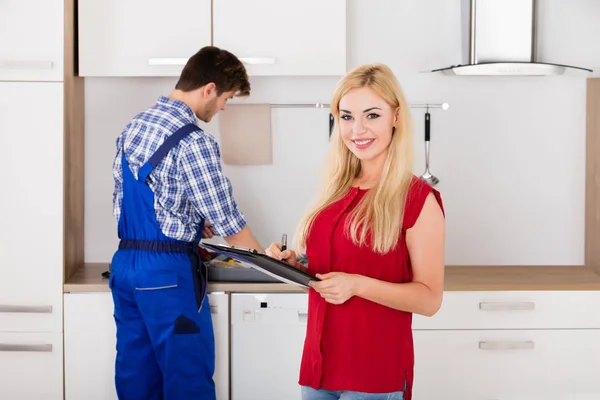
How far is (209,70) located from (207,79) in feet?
0.10

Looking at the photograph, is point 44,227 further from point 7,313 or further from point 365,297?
point 365,297

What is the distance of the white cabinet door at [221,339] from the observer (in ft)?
9.55

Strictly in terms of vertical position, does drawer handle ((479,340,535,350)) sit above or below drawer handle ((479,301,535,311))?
below

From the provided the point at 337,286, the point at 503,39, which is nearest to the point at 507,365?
the point at 503,39

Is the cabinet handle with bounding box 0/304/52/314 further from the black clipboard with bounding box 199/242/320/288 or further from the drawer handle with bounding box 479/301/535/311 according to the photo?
the drawer handle with bounding box 479/301/535/311

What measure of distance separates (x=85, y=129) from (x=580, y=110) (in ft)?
6.82

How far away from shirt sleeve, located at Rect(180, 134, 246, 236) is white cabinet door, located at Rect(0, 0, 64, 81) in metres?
0.70

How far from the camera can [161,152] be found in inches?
101

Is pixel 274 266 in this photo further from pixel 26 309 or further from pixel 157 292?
pixel 26 309

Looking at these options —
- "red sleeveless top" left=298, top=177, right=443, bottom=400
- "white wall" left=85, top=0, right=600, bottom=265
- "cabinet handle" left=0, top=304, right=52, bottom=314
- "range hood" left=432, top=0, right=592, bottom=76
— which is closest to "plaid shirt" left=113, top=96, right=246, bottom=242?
"cabinet handle" left=0, top=304, right=52, bottom=314

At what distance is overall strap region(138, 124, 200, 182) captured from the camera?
256 centimetres

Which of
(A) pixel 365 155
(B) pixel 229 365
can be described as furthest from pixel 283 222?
(A) pixel 365 155

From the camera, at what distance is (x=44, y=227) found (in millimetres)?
2951

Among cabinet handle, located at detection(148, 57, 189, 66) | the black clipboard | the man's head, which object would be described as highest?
cabinet handle, located at detection(148, 57, 189, 66)
